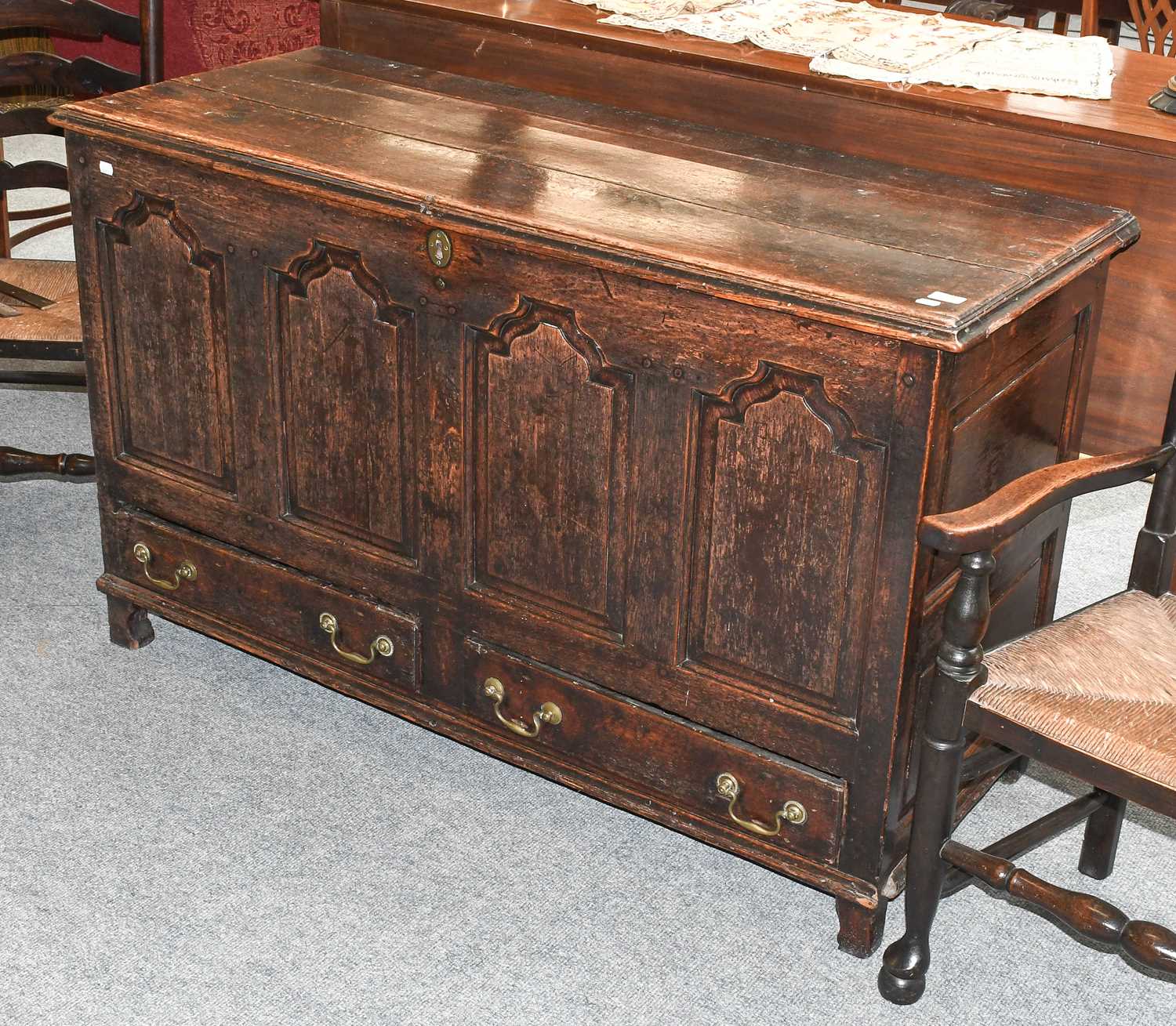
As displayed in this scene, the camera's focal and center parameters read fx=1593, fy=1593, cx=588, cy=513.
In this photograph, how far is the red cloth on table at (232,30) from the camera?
4.07 meters

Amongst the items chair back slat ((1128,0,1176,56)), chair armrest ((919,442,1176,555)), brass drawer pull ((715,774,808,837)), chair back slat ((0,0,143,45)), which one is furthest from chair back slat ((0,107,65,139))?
chair back slat ((1128,0,1176,56))

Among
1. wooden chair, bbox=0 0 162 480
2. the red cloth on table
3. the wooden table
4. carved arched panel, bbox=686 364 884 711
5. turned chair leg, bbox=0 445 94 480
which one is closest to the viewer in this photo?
carved arched panel, bbox=686 364 884 711

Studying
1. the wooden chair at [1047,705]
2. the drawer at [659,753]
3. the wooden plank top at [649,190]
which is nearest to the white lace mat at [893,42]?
the wooden plank top at [649,190]

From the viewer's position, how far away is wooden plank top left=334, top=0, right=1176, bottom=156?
2.35m

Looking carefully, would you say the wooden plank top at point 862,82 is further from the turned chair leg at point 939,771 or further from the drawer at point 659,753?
the drawer at point 659,753

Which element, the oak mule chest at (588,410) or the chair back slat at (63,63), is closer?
the oak mule chest at (588,410)

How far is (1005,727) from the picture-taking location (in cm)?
193

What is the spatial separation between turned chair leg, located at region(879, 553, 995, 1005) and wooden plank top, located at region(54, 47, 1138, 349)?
1.08ft

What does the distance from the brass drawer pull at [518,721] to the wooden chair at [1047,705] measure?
1.90ft

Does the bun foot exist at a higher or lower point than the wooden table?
lower

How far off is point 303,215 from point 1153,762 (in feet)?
4.55

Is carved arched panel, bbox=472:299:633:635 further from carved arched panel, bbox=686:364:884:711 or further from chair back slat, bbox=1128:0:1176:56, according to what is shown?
chair back slat, bbox=1128:0:1176:56

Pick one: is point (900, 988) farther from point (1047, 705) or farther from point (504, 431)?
point (504, 431)

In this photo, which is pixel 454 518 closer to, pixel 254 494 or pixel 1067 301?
pixel 254 494
